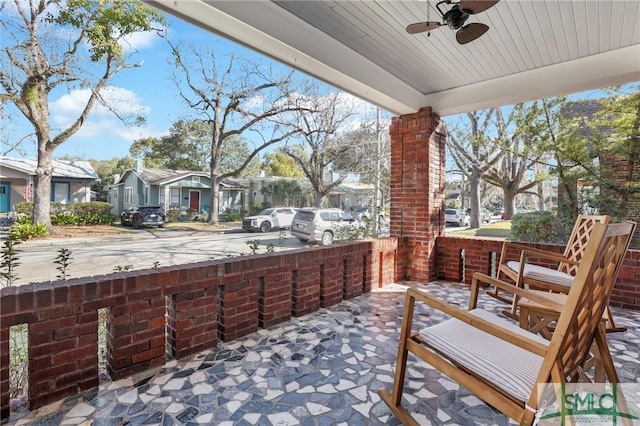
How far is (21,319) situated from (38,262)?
3.43 ft

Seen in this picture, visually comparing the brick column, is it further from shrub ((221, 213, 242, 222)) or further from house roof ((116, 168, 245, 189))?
house roof ((116, 168, 245, 189))

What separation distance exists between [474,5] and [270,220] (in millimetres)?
2992

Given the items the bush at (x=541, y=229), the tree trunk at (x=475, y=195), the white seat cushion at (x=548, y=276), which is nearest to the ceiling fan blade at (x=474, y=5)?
the white seat cushion at (x=548, y=276)

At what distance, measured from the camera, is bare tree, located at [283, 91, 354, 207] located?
5.13m

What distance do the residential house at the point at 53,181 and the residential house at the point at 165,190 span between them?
0.76 feet

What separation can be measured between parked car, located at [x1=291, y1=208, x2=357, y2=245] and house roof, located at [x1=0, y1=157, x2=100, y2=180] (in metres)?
2.26

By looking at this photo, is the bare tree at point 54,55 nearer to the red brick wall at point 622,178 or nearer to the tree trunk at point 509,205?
the red brick wall at point 622,178

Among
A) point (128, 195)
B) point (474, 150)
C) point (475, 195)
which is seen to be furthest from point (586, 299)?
point (475, 195)

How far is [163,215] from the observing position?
10.3 feet

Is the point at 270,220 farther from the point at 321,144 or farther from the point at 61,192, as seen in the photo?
the point at 321,144

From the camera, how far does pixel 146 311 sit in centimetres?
181

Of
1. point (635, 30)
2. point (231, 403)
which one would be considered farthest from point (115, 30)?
point (635, 30)

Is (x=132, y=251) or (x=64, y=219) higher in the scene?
(x=64, y=219)

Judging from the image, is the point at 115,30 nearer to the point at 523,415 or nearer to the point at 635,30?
the point at 523,415
